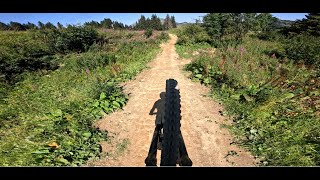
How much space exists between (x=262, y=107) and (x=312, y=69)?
495 cm

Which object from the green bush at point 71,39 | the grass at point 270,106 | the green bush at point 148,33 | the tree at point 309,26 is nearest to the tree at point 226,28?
the tree at point 309,26

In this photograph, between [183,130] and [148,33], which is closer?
[183,130]

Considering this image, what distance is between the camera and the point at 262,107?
8359 mm

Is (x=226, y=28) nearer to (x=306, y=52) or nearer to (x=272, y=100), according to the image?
(x=306, y=52)

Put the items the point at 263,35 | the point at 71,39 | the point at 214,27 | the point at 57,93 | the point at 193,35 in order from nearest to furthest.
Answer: the point at 57,93 < the point at 71,39 < the point at 214,27 < the point at 263,35 < the point at 193,35

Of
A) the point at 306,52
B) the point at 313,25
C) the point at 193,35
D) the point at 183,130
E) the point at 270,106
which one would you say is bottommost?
the point at 183,130

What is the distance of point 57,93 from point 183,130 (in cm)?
638

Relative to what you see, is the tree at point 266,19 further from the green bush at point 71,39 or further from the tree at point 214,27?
the green bush at point 71,39

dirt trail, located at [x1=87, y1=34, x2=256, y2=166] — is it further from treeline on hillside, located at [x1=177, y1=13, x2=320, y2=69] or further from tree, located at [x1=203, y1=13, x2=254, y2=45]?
tree, located at [x1=203, y1=13, x2=254, y2=45]

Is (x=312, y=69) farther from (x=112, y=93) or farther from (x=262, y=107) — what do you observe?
(x=112, y=93)

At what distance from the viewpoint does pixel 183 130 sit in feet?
25.9

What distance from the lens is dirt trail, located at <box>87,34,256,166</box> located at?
254 inches

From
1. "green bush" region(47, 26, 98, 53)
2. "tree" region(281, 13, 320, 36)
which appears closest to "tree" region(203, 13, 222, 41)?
"tree" region(281, 13, 320, 36)

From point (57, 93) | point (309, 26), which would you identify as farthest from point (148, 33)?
point (57, 93)
